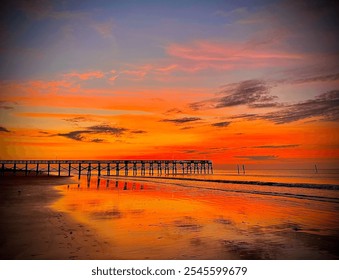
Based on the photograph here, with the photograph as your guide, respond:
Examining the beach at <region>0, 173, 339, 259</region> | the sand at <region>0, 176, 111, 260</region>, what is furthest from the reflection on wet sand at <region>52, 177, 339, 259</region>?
the sand at <region>0, 176, 111, 260</region>

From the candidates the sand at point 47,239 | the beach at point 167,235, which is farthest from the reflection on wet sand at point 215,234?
the sand at point 47,239

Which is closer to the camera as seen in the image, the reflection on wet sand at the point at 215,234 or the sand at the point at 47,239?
the sand at the point at 47,239

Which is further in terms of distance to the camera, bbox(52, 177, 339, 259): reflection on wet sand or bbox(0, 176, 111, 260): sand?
bbox(52, 177, 339, 259): reflection on wet sand

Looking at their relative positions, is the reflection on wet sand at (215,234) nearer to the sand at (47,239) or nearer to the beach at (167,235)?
the beach at (167,235)

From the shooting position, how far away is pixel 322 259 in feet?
19.4

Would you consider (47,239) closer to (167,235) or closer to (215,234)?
(167,235)

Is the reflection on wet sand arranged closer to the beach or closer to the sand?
the beach

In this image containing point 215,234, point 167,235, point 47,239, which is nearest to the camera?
point 47,239

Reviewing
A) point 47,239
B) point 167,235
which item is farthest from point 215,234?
point 47,239

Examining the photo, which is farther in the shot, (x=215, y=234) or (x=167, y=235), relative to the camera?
(x=215, y=234)

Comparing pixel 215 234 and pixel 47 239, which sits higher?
pixel 47 239

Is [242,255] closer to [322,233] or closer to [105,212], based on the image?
[322,233]

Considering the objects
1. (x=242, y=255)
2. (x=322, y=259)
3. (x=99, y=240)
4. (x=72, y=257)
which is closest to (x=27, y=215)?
(x=99, y=240)
